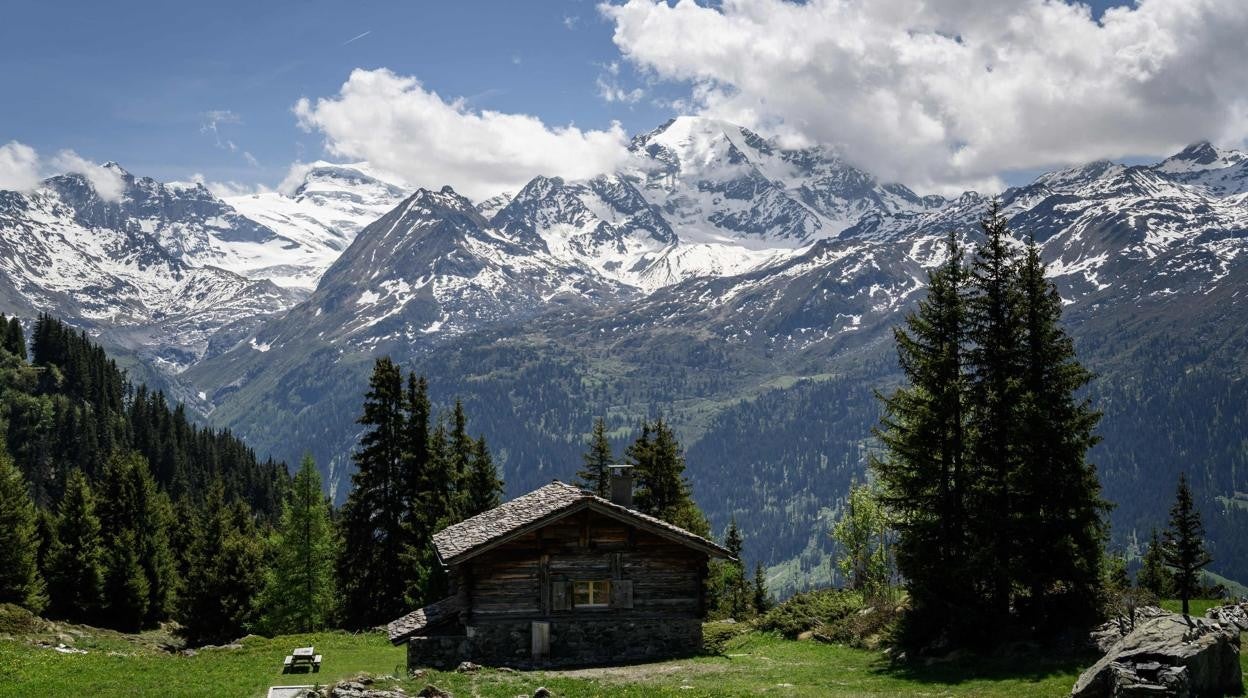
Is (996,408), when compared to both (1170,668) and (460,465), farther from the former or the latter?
(460,465)

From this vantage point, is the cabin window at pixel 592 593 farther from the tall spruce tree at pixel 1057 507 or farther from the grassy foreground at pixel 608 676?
the tall spruce tree at pixel 1057 507

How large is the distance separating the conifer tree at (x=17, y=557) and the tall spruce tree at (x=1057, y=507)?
2059 inches

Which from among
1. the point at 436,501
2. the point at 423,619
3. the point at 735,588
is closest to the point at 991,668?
the point at 423,619

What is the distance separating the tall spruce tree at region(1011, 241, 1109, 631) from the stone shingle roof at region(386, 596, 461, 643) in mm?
22757

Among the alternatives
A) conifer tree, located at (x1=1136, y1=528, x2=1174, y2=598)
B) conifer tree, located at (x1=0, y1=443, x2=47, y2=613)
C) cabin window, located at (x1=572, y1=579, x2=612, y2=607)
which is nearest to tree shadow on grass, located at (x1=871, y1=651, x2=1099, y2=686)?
cabin window, located at (x1=572, y1=579, x2=612, y2=607)

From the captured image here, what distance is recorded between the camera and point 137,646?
175ft

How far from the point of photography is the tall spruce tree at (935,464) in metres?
39.7

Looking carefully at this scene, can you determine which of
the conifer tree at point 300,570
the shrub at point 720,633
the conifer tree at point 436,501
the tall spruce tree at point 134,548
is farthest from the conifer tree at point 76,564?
the shrub at point 720,633

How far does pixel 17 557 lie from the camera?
59.4 m

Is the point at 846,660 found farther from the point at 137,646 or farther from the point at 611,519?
the point at 137,646

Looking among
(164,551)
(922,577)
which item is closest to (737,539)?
(164,551)

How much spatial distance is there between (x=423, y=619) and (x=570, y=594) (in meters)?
6.28

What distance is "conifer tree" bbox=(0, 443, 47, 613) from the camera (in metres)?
58.7

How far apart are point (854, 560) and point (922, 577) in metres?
38.2
